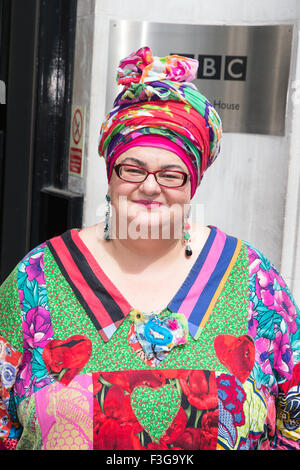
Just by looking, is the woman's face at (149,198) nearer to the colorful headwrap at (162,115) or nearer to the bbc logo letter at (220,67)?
the colorful headwrap at (162,115)

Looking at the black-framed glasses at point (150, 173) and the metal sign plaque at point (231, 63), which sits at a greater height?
the metal sign plaque at point (231, 63)

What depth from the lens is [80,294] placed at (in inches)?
79.6

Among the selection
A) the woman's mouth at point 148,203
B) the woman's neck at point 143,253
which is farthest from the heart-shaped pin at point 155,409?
the woman's mouth at point 148,203

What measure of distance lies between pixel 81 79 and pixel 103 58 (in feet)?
0.62

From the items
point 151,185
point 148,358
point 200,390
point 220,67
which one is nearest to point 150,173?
point 151,185

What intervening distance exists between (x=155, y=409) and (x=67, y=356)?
0.29 meters

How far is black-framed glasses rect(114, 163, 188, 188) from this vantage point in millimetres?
1962

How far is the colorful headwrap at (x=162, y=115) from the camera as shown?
1.96 m

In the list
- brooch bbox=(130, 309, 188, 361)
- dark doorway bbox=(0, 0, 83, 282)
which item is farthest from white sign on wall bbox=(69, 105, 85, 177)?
brooch bbox=(130, 309, 188, 361)

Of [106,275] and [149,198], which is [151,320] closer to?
[106,275]

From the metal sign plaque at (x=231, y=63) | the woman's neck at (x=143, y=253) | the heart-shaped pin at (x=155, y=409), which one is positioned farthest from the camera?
the metal sign plaque at (x=231, y=63)

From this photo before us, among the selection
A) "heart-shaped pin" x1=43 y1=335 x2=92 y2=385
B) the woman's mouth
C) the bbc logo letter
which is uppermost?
the bbc logo letter

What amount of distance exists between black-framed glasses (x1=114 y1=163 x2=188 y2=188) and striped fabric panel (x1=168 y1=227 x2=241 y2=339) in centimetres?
29

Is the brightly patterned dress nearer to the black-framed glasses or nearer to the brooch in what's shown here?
the brooch
